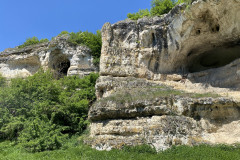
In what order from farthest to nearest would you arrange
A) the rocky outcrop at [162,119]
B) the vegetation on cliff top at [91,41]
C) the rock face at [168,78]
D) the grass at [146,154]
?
the vegetation on cliff top at [91,41] → the rock face at [168,78] → the rocky outcrop at [162,119] → the grass at [146,154]

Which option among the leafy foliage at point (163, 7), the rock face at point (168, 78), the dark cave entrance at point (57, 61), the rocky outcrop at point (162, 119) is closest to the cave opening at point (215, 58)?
the rock face at point (168, 78)

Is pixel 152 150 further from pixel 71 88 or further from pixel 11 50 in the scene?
pixel 11 50

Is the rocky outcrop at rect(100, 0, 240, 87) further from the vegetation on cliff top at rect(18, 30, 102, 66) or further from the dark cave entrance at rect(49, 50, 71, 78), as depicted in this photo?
the dark cave entrance at rect(49, 50, 71, 78)

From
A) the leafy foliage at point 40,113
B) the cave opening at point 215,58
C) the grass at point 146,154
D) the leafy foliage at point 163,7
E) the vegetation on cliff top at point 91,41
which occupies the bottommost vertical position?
the grass at point 146,154

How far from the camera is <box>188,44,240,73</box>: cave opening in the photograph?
15.8 m

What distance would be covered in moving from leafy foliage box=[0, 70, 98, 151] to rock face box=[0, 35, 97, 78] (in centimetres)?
601

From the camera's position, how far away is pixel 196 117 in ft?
33.5

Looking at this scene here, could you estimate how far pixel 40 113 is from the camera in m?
12.3

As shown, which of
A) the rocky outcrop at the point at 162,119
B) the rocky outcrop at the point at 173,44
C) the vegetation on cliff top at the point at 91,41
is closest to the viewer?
the rocky outcrop at the point at 162,119

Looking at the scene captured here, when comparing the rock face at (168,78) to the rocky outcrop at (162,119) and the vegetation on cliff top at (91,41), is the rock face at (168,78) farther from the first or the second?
the vegetation on cliff top at (91,41)

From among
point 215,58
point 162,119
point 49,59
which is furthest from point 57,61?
point 162,119

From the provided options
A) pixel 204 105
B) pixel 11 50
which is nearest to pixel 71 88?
pixel 204 105

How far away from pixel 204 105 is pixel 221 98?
0.91m

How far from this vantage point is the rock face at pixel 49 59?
2143 centimetres
